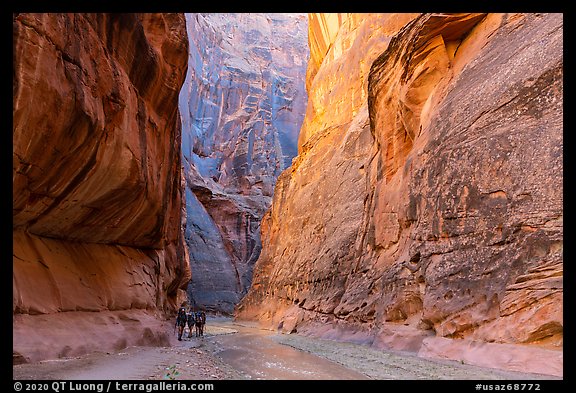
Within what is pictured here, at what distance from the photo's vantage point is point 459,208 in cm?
1275

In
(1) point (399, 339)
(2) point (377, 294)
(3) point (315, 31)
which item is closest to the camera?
(1) point (399, 339)

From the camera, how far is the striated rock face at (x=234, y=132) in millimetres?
Answer: 63469

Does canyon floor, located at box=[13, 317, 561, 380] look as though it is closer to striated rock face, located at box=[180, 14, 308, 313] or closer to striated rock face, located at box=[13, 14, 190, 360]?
striated rock face, located at box=[13, 14, 190, 360]

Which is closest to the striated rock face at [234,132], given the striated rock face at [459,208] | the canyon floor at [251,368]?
the striated rock face at [459,208]

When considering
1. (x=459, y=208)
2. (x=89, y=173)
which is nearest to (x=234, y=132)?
(x=89, y=173)

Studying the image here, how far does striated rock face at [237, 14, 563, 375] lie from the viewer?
9.95 meters

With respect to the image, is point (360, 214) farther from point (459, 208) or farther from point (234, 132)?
point (234, 132)

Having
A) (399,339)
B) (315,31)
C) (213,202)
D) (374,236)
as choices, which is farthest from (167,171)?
(213,202)

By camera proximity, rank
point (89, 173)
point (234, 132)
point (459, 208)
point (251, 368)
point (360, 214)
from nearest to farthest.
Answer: point (251, 368) → point (89, 173) → point (459, 208) → point (360, 214) → point (234, 132)

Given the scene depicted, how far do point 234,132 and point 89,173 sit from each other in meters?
76.1

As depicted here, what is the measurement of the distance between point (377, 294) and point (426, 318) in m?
5.42

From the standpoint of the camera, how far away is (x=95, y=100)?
11641 mm

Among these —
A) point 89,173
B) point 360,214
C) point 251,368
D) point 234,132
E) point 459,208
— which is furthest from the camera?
point 234,132
